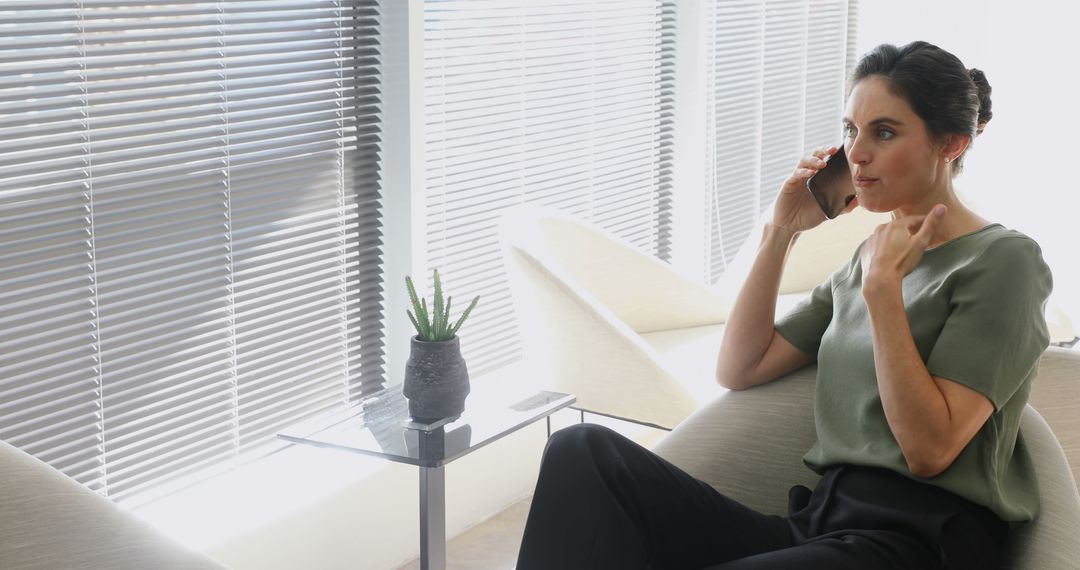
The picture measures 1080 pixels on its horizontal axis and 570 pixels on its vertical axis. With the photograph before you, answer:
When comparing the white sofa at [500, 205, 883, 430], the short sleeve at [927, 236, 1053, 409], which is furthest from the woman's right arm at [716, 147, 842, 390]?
the white sofa at [500, 205, 883, 430]

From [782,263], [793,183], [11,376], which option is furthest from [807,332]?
[11,376]

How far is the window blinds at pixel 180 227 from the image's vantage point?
Answer: 7.74ft

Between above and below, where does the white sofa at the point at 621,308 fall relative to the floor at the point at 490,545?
above

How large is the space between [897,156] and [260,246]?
151 cm

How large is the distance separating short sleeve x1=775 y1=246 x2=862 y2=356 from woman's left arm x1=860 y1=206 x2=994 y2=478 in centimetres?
29

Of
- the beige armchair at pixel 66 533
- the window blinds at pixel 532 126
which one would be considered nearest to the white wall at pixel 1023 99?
the window blinds at pixel 532 126

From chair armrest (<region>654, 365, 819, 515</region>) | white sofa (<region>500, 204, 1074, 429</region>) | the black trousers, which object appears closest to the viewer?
the black trousers

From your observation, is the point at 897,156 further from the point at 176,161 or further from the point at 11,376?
the point at 11,376

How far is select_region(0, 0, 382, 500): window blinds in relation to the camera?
2.36 meters

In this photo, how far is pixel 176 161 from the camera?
8.54 feet

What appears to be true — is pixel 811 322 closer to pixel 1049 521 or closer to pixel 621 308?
pixel 1049 521

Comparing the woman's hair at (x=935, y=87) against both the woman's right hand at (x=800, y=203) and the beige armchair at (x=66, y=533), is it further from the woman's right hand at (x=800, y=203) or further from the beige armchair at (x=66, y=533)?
the beige armchair at (x=66, y=533)

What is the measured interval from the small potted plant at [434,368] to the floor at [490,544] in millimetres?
882

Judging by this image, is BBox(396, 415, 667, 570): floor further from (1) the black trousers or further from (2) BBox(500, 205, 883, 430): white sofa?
(1) the black trousers
